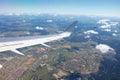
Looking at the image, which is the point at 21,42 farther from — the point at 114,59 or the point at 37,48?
the point at 114,59

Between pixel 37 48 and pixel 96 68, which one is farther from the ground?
pixel 37 48

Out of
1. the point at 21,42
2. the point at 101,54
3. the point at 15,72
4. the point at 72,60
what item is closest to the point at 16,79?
the point at 15,72

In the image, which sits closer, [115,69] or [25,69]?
[25,69]

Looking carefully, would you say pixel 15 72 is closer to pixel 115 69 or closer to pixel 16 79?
pixel 16 79

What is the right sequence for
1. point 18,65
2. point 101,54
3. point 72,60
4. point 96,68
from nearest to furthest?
point 18,65, point 96,68, point 72,60, point 101,54

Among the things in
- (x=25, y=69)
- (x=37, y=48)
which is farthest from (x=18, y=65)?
(x=37, y=48)

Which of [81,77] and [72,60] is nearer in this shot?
[81,77]

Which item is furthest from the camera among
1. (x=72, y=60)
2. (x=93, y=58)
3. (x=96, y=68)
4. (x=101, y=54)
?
(x=101, y=54)

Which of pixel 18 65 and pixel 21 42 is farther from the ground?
pixel 21 42

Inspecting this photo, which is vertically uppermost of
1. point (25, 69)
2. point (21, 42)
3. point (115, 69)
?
point (21, 42)
